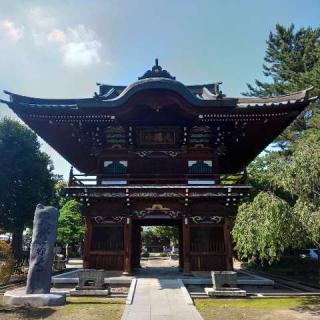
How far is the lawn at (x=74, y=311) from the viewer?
34.2 ft

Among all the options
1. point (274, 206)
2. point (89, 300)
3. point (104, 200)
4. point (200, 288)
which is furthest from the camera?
point (104, 200)

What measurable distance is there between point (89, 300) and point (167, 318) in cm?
431

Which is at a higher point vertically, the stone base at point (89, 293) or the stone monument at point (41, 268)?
the stone monument at point (41, 268)

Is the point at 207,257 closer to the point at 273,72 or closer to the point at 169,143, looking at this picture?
the point at 169,143

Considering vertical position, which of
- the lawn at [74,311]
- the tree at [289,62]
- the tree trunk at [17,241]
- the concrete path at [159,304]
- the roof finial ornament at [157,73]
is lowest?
the lawn at [74,311]

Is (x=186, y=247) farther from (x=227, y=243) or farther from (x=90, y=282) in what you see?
(x=90, y=282)

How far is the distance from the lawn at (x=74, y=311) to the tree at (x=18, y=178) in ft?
59.9

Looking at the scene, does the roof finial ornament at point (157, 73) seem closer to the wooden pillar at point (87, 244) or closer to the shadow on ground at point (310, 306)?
the wooden pillar at point (87, 244)

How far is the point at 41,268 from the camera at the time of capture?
1271 cm

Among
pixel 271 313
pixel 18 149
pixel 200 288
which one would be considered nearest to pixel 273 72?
pixel 18 149

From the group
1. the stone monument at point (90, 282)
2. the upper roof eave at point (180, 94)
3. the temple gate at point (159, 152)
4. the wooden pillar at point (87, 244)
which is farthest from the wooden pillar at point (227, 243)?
the wooden pillar at point (87, 244)

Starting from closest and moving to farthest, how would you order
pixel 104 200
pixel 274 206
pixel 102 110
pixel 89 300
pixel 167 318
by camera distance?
pixel 167 318, pixel 274 206, pixel 89 300, pixel 102 110, pixel 104 200

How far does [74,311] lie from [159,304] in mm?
2777

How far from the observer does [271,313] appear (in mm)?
11312
